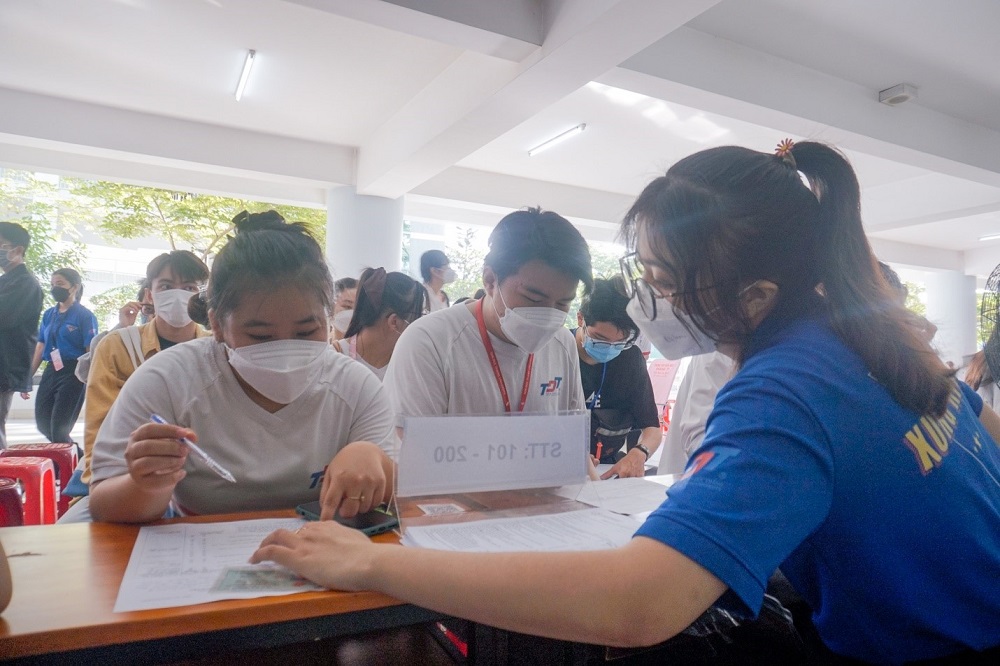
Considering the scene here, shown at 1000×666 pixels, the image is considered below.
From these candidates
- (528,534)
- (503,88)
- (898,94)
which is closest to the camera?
(528,534)

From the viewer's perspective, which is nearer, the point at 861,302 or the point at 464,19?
the point at 861,302

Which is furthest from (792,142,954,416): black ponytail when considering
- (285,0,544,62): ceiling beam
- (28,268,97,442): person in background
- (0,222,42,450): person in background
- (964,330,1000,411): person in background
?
(28,268,97,442): person in background

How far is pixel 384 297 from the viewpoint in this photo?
2594 millimetres

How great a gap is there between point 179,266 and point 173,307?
8.6 inches

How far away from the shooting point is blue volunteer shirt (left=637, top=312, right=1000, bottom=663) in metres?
0.66

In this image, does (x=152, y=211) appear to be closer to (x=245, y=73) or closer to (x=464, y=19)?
(x=245, y=73)

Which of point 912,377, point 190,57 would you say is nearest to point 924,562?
point 912,377

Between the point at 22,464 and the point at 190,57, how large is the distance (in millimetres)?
3572

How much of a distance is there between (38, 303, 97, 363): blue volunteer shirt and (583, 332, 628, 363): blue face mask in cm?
435

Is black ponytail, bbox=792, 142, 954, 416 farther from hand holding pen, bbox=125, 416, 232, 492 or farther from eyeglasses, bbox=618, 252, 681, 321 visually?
hand holding pen, bbox=125, 416, 232, 492

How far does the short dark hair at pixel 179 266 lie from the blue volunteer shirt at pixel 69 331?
2.82 m

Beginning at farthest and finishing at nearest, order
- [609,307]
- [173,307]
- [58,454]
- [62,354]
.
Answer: [62,354], [58,454], [173,307], [609,307]

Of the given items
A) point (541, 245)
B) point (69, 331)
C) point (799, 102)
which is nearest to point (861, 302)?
point (541, 245)

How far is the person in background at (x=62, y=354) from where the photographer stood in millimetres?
4508
